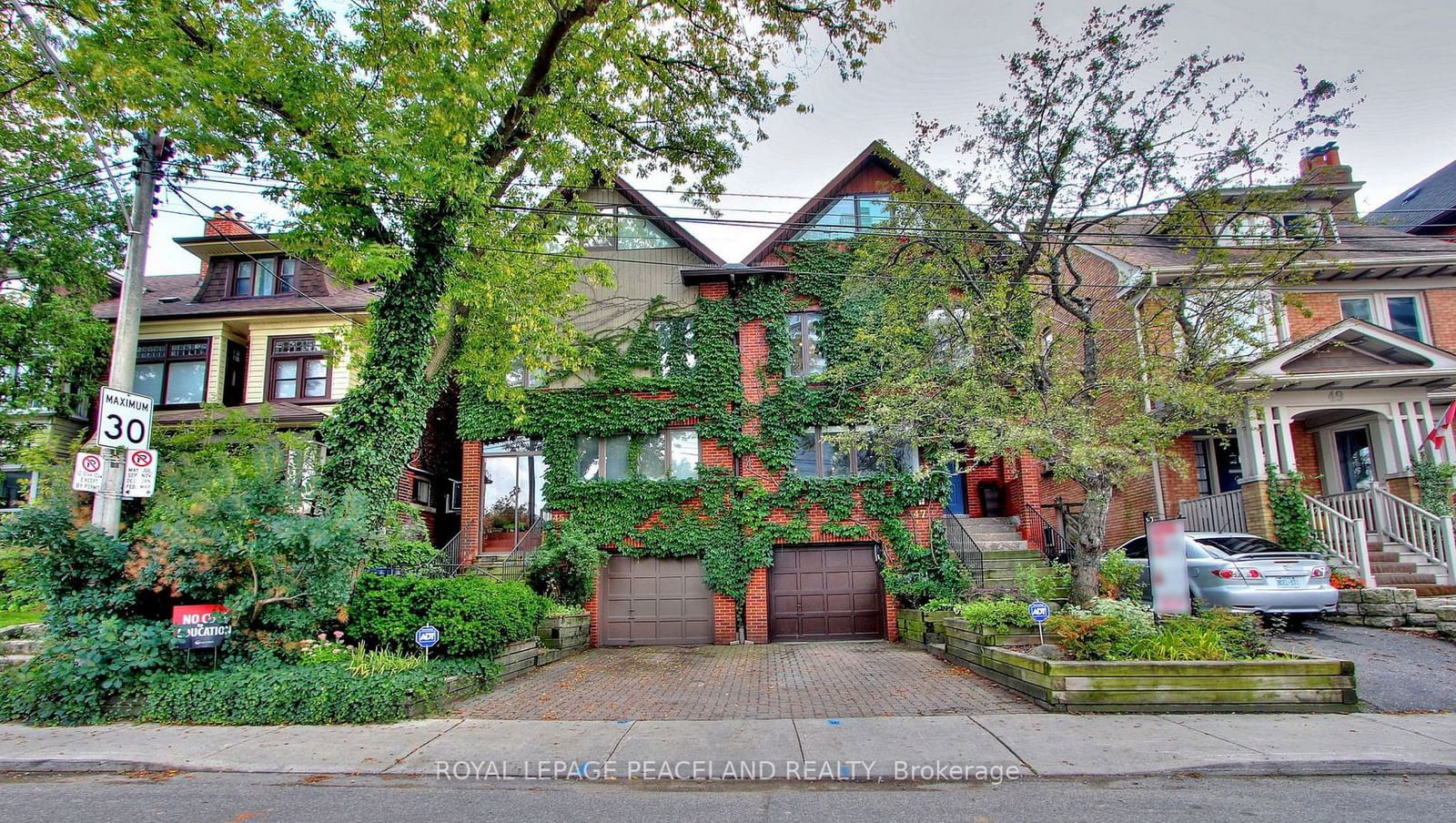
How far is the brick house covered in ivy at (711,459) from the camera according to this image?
619 inches

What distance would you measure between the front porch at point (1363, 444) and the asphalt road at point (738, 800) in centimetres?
875

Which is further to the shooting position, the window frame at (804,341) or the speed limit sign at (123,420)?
Result: the window frame at (804,341)

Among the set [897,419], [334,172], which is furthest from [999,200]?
[334,172]

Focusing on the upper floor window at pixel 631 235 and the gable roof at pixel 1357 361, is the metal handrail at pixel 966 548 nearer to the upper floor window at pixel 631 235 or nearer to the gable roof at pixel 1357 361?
the gable roof at pixel 1357 361

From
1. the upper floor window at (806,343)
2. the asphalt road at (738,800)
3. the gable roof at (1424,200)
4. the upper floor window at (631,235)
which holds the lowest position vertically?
the asphalt road at (738,800)

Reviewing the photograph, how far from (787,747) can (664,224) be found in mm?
13769

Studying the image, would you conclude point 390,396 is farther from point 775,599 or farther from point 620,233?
point 775,599

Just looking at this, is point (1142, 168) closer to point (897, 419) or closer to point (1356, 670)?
point (897, 419)

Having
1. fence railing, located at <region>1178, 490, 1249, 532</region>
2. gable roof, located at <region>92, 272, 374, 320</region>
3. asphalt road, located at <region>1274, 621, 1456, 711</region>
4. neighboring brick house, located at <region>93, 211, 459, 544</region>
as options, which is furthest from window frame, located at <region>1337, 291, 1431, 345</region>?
gable roof, located at <region>92, 272, 374, 320</region>

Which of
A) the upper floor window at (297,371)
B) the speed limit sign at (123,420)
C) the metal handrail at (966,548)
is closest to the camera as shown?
the speed limit sign at (123,420)

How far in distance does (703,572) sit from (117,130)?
12.6 meters

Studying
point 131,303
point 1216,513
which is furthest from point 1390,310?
point 131,303

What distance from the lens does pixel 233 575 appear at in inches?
320

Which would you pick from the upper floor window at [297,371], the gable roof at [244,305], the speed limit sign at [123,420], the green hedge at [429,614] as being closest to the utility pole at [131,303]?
the speed limit sign at [123,420]
